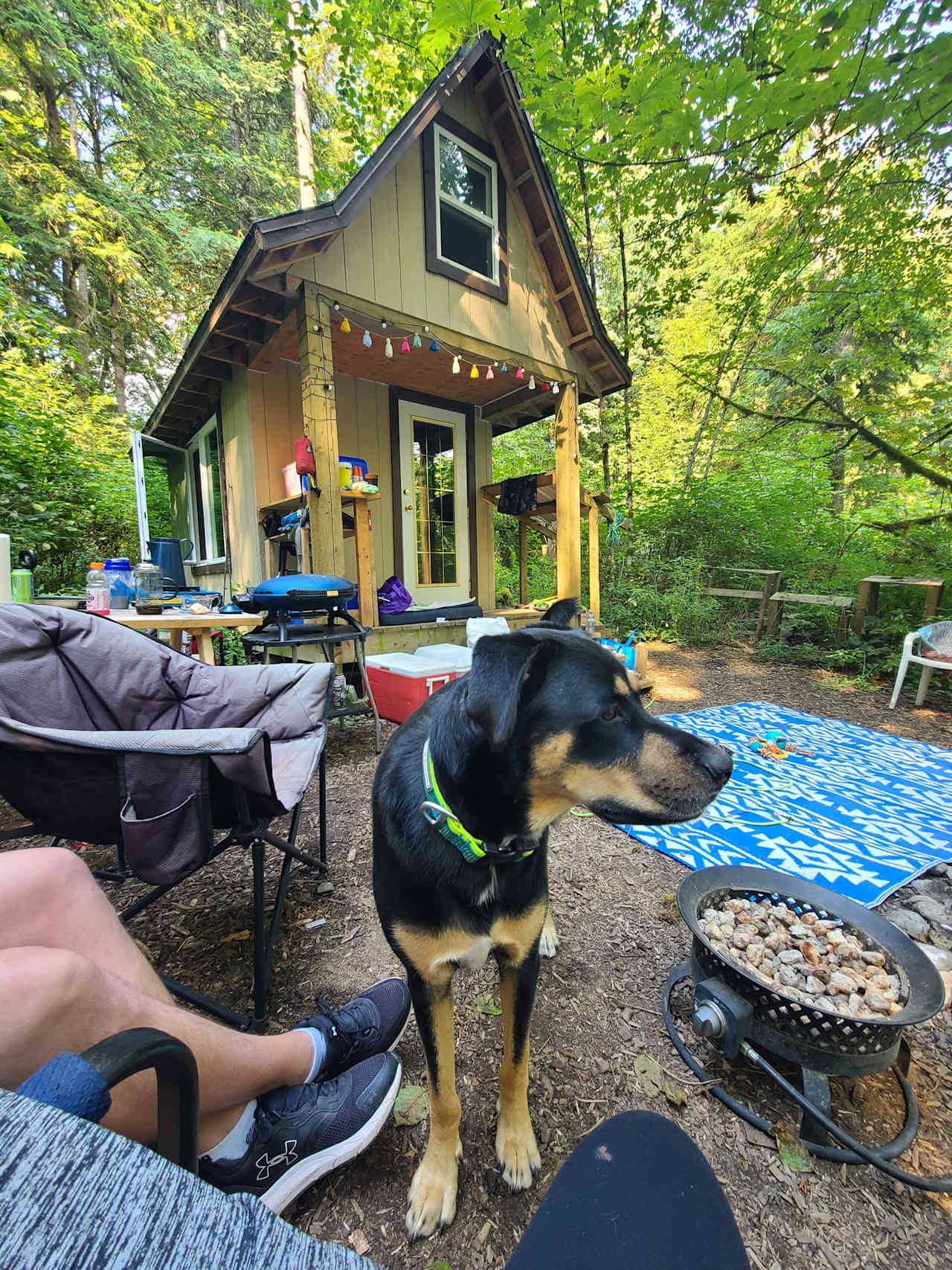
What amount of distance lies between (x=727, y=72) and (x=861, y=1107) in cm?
576

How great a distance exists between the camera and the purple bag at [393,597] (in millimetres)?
5816

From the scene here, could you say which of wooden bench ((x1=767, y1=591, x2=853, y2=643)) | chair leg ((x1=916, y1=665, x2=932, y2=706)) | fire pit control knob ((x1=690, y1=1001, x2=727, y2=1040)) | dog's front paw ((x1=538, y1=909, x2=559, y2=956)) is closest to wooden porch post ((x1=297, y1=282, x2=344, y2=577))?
dog's front paw ((x1=538, y1=909, x2=559, y2=956))

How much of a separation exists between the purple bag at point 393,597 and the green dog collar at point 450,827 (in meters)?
4.68

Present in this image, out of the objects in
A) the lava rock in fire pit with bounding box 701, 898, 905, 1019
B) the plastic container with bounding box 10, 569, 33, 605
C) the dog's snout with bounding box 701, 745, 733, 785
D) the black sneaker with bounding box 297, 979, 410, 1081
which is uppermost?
the plastic container with bounding box 10, 569, 33, 605

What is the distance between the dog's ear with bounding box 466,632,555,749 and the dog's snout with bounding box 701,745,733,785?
55 cm

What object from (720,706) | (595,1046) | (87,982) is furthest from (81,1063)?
(720,706)

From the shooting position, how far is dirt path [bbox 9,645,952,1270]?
1040 millimetres

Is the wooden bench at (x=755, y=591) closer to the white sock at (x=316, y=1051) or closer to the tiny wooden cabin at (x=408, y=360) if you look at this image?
the tiny wooden cabin at (x=408, y=360)

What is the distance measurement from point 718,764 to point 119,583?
4.11 metres

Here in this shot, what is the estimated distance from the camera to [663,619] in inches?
309

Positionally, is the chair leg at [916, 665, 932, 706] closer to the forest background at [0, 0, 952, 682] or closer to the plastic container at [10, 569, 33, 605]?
the forest background at [0, 0, 952, 682]

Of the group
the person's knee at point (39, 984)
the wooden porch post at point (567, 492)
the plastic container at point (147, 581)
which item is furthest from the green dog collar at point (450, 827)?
the wooden porch post at point (567, 492)

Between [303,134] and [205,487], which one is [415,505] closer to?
[205,487]

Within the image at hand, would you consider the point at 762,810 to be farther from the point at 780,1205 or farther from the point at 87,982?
the point at 87,982
